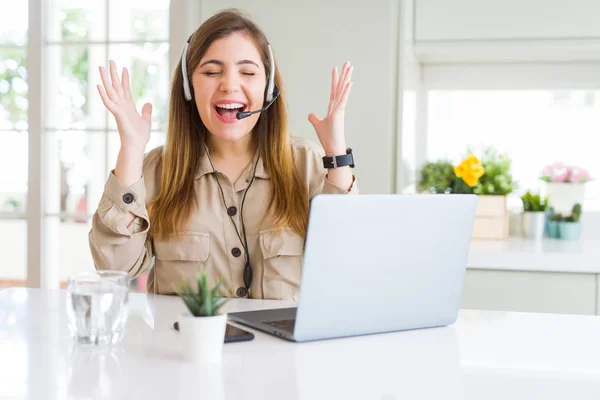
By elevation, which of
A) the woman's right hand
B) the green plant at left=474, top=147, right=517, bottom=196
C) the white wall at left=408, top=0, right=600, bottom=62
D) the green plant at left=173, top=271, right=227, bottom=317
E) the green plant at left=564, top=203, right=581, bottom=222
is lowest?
the green plant at left=173, top=271, right=227, bottom=317

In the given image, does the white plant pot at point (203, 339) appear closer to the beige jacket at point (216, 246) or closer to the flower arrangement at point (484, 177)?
the beige jacket at point (216, 246)

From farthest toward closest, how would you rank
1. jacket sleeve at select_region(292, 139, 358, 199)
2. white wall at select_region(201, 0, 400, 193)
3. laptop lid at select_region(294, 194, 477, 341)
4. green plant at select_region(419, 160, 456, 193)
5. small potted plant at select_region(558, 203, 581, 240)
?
green plant at select_region(419, 160, 456, 193) < small potted plant at select_region(558, 203, 581, 240) < white wall at select_region(201, 0, 400, 193) < jacket sleeve at select_region(292, 139, 358, 199) < laptop lid at select_region(294, 194, 477, 341)

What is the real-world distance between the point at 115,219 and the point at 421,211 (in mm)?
711

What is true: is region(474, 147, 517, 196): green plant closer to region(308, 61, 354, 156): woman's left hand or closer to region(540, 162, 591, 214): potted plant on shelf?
region(540, 162, 591, 214): potted plant on shelf

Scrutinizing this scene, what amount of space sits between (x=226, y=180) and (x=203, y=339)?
31.8 inches


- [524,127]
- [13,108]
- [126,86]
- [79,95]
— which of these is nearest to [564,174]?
[524,127]

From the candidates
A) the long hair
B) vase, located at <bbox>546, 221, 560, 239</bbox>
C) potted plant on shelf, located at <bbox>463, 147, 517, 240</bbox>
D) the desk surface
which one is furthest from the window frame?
vase, located at <bbox>546, 221, 560, 239</bbox>

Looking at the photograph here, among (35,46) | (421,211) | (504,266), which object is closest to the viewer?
(421,211)

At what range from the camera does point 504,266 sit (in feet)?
7.80

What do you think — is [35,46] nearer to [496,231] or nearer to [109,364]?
[496,231]

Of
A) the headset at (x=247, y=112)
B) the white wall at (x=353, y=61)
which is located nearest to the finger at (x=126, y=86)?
the headset at (x=247, y=112)

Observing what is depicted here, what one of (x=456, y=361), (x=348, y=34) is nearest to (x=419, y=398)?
(x=456, y=361)

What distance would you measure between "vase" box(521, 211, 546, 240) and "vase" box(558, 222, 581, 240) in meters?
0.08

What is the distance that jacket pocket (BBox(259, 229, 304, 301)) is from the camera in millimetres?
1662
